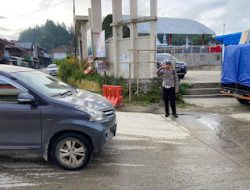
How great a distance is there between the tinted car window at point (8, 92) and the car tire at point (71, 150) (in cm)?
100

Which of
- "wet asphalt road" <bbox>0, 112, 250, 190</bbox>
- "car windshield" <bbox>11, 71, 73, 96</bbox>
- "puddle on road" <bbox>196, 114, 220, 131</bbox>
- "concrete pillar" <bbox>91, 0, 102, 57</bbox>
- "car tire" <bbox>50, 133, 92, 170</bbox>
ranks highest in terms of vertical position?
"concrete pillar" <bbox>91, 0, 102, 57</bbox>

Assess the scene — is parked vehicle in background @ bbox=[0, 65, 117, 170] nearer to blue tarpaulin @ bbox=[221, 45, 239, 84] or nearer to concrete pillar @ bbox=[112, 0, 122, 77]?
blue tarpaulin @ bbox=[221, 45, 239, 84]

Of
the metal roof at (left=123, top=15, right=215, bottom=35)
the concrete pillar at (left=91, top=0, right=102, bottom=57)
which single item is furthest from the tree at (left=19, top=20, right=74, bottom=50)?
the concrete pillar at (left=91, top=0, right=102, bottom=57)

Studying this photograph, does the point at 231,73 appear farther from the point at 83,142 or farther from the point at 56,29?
the point at 56,29

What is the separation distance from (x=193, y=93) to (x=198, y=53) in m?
23.2

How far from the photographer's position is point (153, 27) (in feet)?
49.0

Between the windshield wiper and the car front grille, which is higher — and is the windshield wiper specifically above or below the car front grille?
above

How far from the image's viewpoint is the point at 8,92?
6121 mm

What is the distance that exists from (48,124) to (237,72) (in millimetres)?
8822

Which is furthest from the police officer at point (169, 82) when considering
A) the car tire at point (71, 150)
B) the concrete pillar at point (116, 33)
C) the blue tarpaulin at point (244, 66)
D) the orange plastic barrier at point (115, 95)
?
the concrete pillar at point (116, 33)

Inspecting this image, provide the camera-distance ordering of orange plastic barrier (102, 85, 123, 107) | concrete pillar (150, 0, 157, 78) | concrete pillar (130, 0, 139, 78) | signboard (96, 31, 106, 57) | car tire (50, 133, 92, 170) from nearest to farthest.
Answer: car tire (50, 133, 92, 170), orange plastic barrier (102, 85, 123, 107), concrete pillar (150, 0, 157, 78), concrete pillar (130, 0, 139, 78), signboard (96, 31, 106, 57)

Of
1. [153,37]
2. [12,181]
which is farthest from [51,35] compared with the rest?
[12,181]

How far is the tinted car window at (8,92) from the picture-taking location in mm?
6078

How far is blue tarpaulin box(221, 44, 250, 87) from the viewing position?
12.5m
